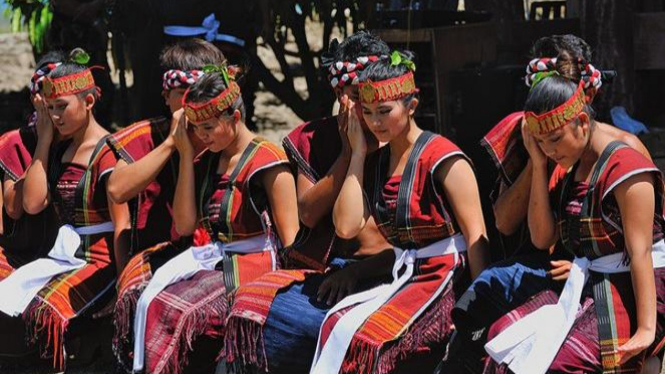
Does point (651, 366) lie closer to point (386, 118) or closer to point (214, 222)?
point (386, 118)

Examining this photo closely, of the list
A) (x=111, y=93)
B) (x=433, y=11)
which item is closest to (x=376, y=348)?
(x=433, y=11)

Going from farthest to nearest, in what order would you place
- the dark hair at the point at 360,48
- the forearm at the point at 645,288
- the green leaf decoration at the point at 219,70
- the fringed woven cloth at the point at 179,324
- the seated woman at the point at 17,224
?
the seated woman at the point at 17,224 → the green leaf decoration at the point at 219,70 → the fringed woven cloth at the point at 179,324 → the dark hair at the point at 360,48 → the forearm at the point at 645,288

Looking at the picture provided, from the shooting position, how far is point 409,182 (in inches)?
166

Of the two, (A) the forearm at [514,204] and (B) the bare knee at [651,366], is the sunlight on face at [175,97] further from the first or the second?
(B) the bare knee at [651,366]

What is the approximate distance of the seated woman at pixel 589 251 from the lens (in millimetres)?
3760

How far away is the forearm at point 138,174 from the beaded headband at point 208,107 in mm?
305

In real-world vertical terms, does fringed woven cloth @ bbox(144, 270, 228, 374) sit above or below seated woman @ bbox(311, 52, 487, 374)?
below

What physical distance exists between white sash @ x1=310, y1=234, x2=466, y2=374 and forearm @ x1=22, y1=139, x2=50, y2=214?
5.32 feet

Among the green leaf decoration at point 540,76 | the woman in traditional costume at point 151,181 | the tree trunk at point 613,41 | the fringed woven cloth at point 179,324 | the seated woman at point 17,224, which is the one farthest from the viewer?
the tree trunk at point 613,41

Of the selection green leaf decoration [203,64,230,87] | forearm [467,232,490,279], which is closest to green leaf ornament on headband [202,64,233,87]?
green leaf decoration [203,64,230,87]

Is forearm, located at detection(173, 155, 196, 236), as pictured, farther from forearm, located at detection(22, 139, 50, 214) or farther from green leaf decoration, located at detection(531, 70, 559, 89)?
green leaf decoration, located at detection(531, 70, 559, 89)

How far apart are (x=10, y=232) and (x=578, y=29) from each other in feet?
9.93

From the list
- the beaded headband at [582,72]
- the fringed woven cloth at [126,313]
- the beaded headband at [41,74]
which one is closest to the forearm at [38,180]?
the beaded headband at [41,74]

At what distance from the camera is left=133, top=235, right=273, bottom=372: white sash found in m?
4.56
